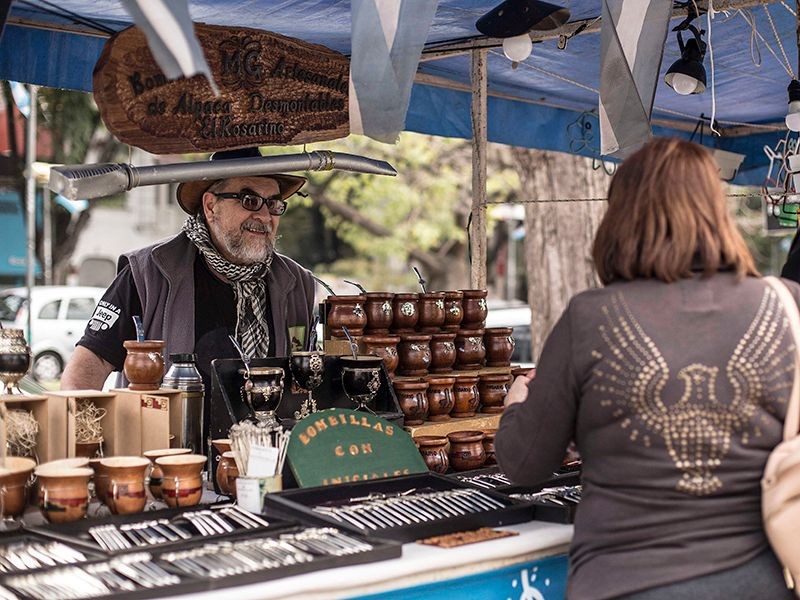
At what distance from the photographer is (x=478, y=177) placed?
468cm

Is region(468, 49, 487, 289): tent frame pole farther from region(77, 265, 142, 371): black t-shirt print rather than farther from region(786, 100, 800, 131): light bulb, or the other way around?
region(77, 265, 142, 371): black t-shirt print

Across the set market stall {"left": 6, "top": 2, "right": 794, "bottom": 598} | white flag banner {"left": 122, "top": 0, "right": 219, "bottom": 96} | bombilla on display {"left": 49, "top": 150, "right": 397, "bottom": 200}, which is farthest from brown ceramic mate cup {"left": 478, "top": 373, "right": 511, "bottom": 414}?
white flag banner {"left": 122, "top": 0, "right": 219, "bottom": 96}

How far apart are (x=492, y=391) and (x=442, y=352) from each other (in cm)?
24

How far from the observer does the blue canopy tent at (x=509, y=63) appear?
4.12m

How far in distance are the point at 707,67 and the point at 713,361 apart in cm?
391

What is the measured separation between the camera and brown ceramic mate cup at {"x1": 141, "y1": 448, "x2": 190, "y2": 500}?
8.76ft

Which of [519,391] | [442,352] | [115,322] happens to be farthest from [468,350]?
[115,322]

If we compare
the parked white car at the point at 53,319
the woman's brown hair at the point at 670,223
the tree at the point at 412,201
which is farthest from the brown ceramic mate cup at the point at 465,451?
the tree at the point at 412,201

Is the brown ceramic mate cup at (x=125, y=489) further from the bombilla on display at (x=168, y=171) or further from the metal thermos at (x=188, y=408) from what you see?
the bombilla on display at (x=168, y=171)

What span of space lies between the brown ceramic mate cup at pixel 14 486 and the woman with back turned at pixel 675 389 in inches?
50.6

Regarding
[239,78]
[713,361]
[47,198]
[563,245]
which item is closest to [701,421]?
[713,361]

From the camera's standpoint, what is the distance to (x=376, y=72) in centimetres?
296

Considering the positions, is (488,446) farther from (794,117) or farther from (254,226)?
(794,117)

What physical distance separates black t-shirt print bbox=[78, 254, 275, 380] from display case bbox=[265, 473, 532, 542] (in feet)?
4.51
